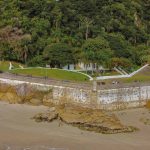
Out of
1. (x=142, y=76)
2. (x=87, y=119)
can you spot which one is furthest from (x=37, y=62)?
(x=87, y=119)

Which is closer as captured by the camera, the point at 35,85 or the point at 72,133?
the point at 72,133

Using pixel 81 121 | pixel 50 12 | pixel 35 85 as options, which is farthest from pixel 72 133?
pixel 50 12

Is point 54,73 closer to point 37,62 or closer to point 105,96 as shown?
point 37,62

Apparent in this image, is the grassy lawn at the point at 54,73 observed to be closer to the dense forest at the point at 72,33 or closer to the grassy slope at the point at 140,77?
Result: the grassy slope at the point at 140,77

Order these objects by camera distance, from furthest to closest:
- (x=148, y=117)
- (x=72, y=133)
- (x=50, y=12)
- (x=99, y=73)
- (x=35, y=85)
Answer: (x=50, y=12) < (x=99, y=73) < (x=35, y=85) < (x=148, y=117) < (x=72, y=133)

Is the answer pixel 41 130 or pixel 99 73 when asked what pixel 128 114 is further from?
pixel 99 73

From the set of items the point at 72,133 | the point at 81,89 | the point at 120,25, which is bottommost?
the point at 72,133

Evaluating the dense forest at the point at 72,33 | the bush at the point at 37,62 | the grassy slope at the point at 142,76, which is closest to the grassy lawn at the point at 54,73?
the dense forest at the point at 72,33
